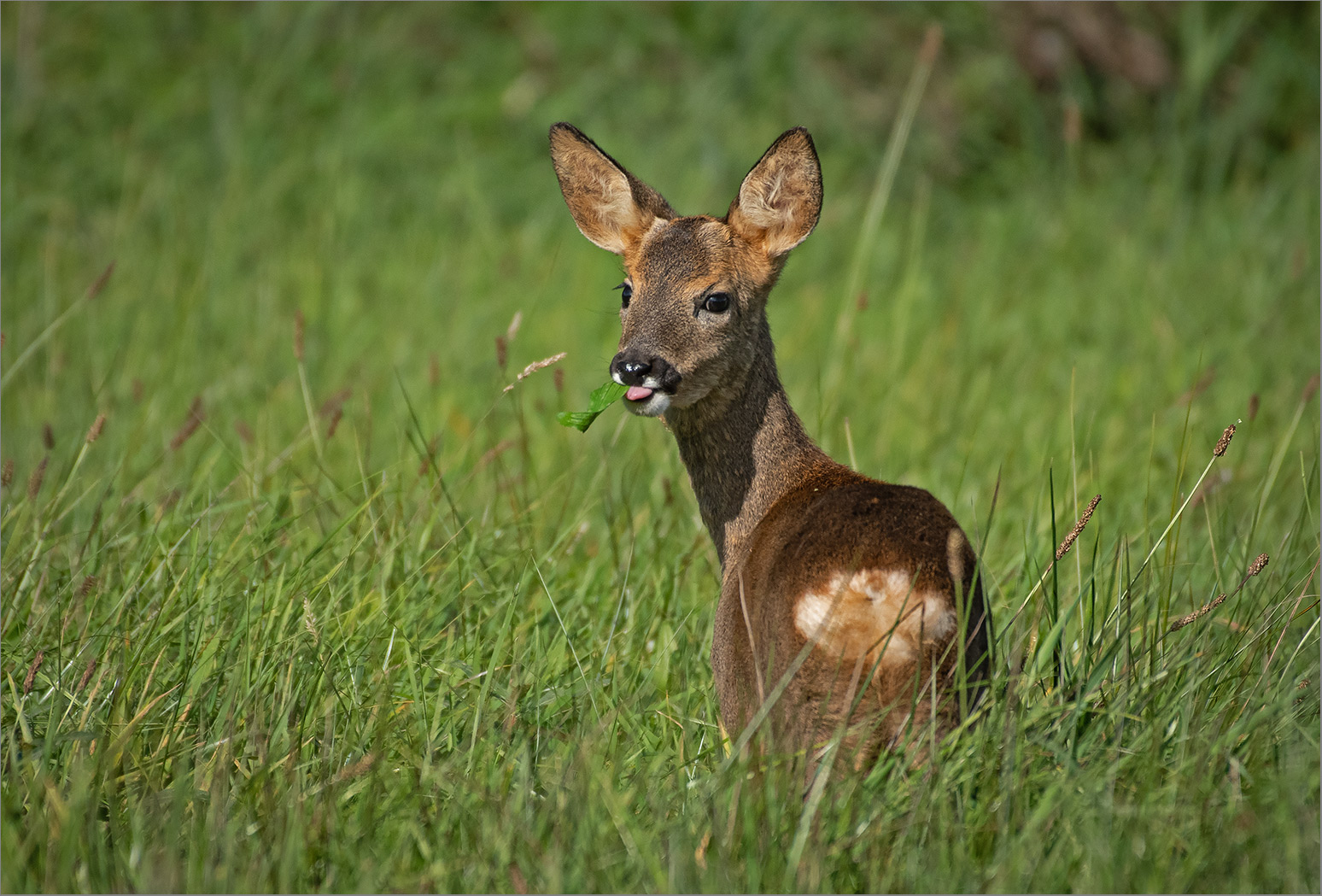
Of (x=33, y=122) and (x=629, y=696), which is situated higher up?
(x=33, y=122)

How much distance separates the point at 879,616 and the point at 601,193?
1646 mm

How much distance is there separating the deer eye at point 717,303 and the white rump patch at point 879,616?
98cm

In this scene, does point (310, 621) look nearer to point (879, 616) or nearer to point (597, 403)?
point (597, 403)

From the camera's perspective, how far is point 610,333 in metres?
5.75

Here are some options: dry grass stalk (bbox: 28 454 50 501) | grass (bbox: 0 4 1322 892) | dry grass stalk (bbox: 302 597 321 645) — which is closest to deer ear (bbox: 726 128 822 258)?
grass (bbox: 0 4 1322 892)

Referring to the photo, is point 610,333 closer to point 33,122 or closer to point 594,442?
point 594,442

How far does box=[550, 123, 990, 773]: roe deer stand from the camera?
7.59 ft

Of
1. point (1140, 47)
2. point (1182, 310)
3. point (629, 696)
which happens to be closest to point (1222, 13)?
point (1140, 47)

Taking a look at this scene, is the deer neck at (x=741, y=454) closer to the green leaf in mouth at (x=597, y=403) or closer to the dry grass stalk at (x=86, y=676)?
the green leaf in mouth at (x=597, y=403)

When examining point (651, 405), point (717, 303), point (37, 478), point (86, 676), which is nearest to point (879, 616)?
point (651, 405)

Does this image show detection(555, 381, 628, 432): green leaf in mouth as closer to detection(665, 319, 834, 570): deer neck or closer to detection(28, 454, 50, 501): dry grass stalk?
detection(665, 319, 834, 570): deer neck

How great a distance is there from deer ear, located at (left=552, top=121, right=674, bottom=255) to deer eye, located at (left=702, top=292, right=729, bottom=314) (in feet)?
1.37

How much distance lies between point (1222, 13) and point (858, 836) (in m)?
8.33

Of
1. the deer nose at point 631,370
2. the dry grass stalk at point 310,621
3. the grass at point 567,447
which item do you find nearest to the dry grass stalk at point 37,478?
the grass at point 567,447
